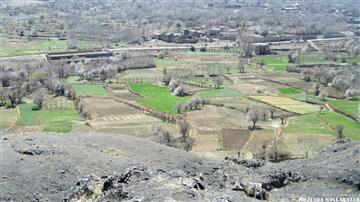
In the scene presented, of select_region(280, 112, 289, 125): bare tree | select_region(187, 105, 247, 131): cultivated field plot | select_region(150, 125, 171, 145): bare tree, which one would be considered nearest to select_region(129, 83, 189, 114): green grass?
select_region(187, 105, 247, 131): cultivated field plot

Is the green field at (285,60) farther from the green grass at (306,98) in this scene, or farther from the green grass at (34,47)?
the green grass at (34,47)

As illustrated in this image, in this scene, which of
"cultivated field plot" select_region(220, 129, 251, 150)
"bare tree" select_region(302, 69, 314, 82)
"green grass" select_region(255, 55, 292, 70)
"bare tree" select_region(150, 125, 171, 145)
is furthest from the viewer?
"green grass" select_region(255, 55, 292, 70)

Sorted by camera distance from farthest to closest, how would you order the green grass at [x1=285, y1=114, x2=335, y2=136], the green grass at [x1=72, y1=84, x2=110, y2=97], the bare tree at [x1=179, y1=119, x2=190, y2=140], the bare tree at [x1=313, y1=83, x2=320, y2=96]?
the bare tree at [x1=313, y1=83, x2=320, y2=96], the green grass at [x1=72, y1=84, x2=110, y2=97], the green grass at [x1=285, y1=114, x2=335, y2=136], the bare tree at [x1=179, y1=119, x2=190, y2=140]

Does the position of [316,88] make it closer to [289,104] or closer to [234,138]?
[289,104]

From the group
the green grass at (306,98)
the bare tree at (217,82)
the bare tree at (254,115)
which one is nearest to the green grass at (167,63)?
the bare tree at (217,82)

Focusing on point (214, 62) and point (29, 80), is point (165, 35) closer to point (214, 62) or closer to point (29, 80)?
point (214, 62)

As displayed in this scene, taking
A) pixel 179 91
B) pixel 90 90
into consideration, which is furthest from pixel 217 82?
pixel 90 90

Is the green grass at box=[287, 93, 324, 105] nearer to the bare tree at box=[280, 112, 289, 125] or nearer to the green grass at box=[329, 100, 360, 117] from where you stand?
the green grass at box=[329, 100, 360, 117]
